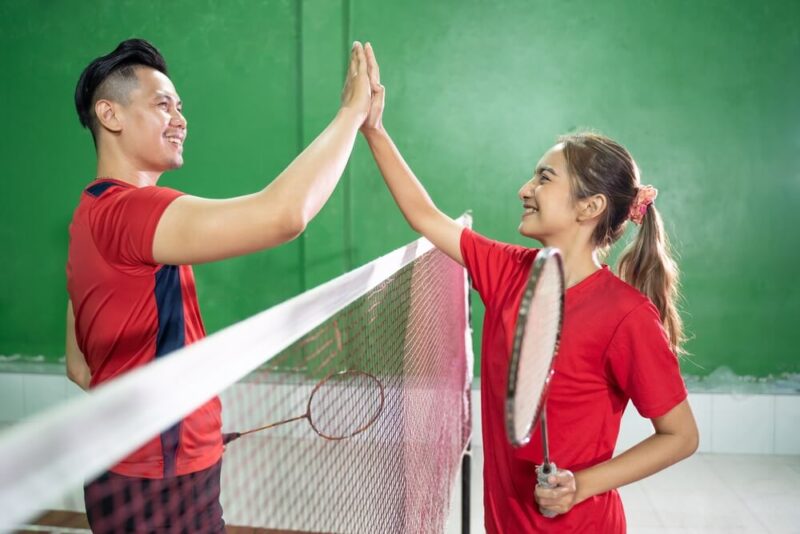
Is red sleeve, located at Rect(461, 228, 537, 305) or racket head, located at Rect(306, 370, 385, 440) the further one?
red sleeve, located at Rect(461, 228, 537, 305)

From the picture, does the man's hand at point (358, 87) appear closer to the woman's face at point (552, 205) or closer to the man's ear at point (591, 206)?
the woman's face at point (552, 205)

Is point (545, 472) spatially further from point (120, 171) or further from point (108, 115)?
point (108, 115)

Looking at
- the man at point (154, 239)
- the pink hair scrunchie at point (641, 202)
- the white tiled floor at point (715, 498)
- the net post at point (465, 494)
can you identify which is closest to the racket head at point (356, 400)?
the man at point (154, 239)

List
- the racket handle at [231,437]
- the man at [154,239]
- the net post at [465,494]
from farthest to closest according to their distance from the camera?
1. the net post at [465,494]
2. the man at [154,239]
3. the racket handle at [231,437]

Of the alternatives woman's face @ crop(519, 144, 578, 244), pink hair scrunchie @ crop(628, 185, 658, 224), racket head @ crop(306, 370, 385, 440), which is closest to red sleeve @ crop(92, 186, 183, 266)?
racket head @ crop(306, 370, 385, 440)

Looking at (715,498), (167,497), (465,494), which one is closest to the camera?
(167,497)

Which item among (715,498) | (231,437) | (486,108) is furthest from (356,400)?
(486,108)

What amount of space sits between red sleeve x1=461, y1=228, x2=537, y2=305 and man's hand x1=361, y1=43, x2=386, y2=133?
1.48 ft

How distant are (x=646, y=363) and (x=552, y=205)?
0.51 meters

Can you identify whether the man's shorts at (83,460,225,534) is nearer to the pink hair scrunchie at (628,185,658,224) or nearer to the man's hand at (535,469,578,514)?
the man's hand at (535,469,578,514)

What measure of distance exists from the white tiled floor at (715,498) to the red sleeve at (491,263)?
92.8 inches

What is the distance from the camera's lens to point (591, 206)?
192cm

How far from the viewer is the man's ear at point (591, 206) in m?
1.91

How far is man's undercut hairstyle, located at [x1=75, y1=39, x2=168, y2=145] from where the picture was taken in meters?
1.93
